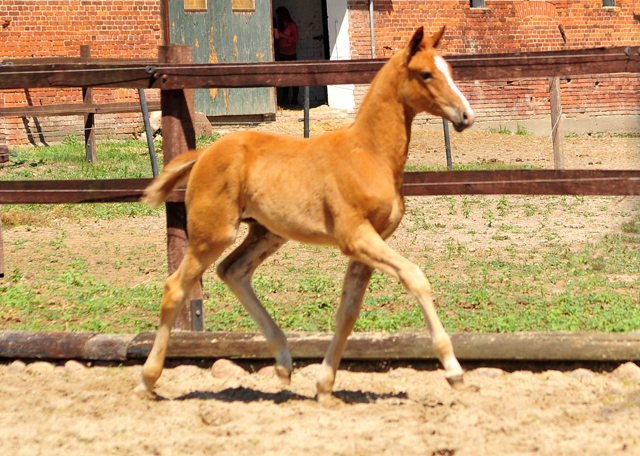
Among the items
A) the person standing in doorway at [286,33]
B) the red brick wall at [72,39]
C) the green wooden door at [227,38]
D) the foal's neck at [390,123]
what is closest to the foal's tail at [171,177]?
the foal's neck at [390,123]

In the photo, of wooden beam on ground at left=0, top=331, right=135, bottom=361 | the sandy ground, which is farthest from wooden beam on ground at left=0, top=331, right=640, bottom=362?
the sandy ground

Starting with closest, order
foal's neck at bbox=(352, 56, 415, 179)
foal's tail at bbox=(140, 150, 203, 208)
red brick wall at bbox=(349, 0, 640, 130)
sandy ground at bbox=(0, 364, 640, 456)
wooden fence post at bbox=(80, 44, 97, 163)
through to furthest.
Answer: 1. sandy ground at bbox=(0, 364, 640, 456)
2. foal's neck at bbox=(352, 56, 415, 179)
3. foal's tail at bbox=(140, 150, 203, 208)
4. wooden fence post at bbox=(80, 44, 97, 163)
5. red brick wall at bbox=(349, 0, 640, 130)

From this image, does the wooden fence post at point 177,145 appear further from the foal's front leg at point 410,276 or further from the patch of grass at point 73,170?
the patch of grass at point 73,170

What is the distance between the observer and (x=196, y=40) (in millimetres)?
16891

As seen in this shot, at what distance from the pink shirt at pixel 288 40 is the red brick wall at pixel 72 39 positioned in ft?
13.0

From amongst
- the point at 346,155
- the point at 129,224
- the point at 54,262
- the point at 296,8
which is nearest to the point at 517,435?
the point at 346,155

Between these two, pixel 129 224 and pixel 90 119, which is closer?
pixel 129 224

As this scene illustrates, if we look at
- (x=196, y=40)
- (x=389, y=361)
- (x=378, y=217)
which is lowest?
(x=389, y=361)

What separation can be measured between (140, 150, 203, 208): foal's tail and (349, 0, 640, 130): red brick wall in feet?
44.2

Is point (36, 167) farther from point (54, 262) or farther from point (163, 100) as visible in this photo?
point (163, 100)

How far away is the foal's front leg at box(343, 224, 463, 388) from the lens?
3.80 metres

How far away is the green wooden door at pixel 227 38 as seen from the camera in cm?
1677

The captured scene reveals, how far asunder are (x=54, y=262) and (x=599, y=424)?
223 inches

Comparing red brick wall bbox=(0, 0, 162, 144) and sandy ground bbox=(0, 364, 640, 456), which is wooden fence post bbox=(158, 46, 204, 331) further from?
red brick wall bbox=(0, 0, 162, 144)
